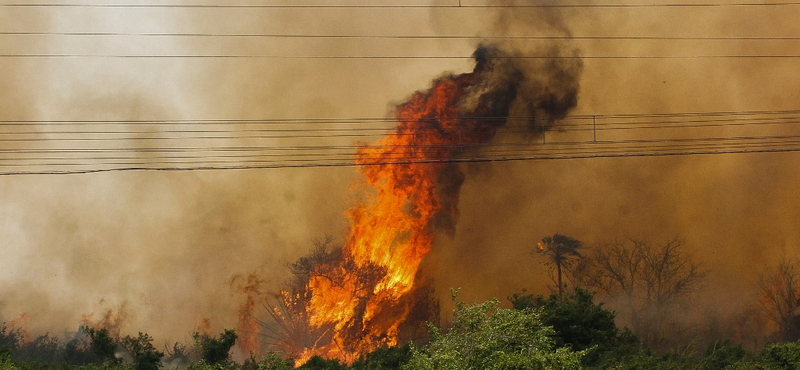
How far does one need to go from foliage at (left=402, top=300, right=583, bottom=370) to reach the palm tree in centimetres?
2084

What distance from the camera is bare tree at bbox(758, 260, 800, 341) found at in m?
45.4

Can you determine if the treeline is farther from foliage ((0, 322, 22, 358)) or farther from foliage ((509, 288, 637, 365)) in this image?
foliage ((0, 322, 22, 358))

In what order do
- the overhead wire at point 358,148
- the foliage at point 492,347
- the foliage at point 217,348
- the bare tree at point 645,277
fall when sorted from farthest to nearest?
the bare tree at point 645,277 → the overhead wire at point 358,148 → the foliage at point 217,348 → the foliage at point 492,347

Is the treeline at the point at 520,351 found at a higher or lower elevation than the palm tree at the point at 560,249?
lower

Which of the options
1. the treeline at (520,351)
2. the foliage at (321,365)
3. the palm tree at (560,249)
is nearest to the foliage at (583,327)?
the treeline at (520,351)

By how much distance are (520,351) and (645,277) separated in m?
23.7

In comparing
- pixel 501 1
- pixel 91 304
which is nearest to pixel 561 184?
pixel 501 1

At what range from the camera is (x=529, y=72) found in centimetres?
4578

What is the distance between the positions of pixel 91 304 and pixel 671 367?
100 feet

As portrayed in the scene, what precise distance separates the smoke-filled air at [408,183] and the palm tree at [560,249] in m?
0.13

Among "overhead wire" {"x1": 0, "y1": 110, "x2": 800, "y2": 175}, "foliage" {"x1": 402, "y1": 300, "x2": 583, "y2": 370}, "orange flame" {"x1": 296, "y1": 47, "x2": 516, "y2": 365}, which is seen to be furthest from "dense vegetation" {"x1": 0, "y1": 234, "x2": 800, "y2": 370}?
"overhead wire" {"x1": 0, "y1": 110, "x2": 800, "y2": 175}

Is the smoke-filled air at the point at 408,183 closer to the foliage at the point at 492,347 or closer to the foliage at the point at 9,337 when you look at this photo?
the foliage at the point at 9,337

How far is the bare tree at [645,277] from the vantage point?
4581 cm

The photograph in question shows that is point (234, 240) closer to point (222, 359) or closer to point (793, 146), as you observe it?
point (222, 359)
